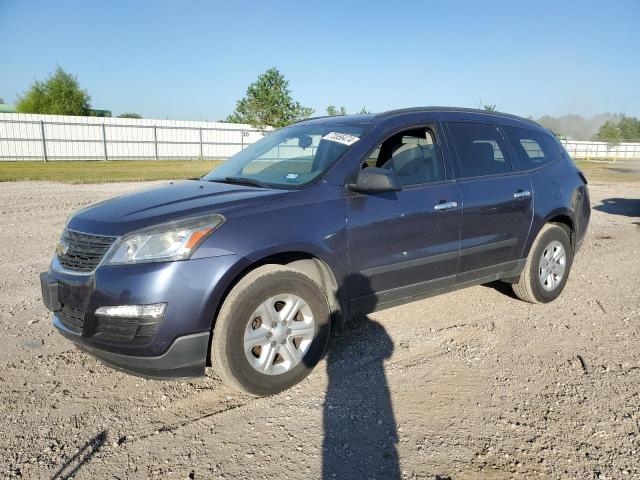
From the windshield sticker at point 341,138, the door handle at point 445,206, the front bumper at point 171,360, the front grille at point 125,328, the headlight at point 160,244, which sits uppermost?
the windshield sticker at point 341,138

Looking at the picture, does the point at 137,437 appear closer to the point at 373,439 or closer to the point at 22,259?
the point at 373,439

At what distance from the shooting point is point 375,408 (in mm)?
2879

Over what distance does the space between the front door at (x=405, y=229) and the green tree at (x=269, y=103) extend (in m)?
28.8

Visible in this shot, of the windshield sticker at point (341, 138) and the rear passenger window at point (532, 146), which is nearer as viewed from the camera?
the windshield sticker at point (341, 138)

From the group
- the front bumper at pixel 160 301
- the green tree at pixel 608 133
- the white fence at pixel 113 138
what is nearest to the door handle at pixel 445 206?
the front bumper at pixel 160 301

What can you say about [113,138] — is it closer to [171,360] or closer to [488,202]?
[488,202]

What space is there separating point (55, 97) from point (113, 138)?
2375 cm

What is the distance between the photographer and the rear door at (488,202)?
4012 millimetres

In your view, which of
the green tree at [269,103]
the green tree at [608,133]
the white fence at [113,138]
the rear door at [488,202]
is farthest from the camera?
the green tree at [608,133]

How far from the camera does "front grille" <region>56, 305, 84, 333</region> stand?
280 cm

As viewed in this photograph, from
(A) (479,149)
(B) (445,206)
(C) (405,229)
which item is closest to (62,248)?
(C) (405,229)

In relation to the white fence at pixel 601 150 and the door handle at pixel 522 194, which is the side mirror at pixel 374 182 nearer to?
the door handle at pixel 522 194

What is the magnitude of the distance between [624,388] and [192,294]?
2.86 m

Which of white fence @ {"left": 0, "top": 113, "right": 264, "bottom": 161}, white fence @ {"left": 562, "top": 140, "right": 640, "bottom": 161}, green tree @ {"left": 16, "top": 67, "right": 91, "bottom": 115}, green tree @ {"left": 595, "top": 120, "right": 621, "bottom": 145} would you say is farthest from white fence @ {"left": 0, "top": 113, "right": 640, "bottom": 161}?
green tree @ {"left": 595, "top": 120, "right": 621, "bottom": 145}
